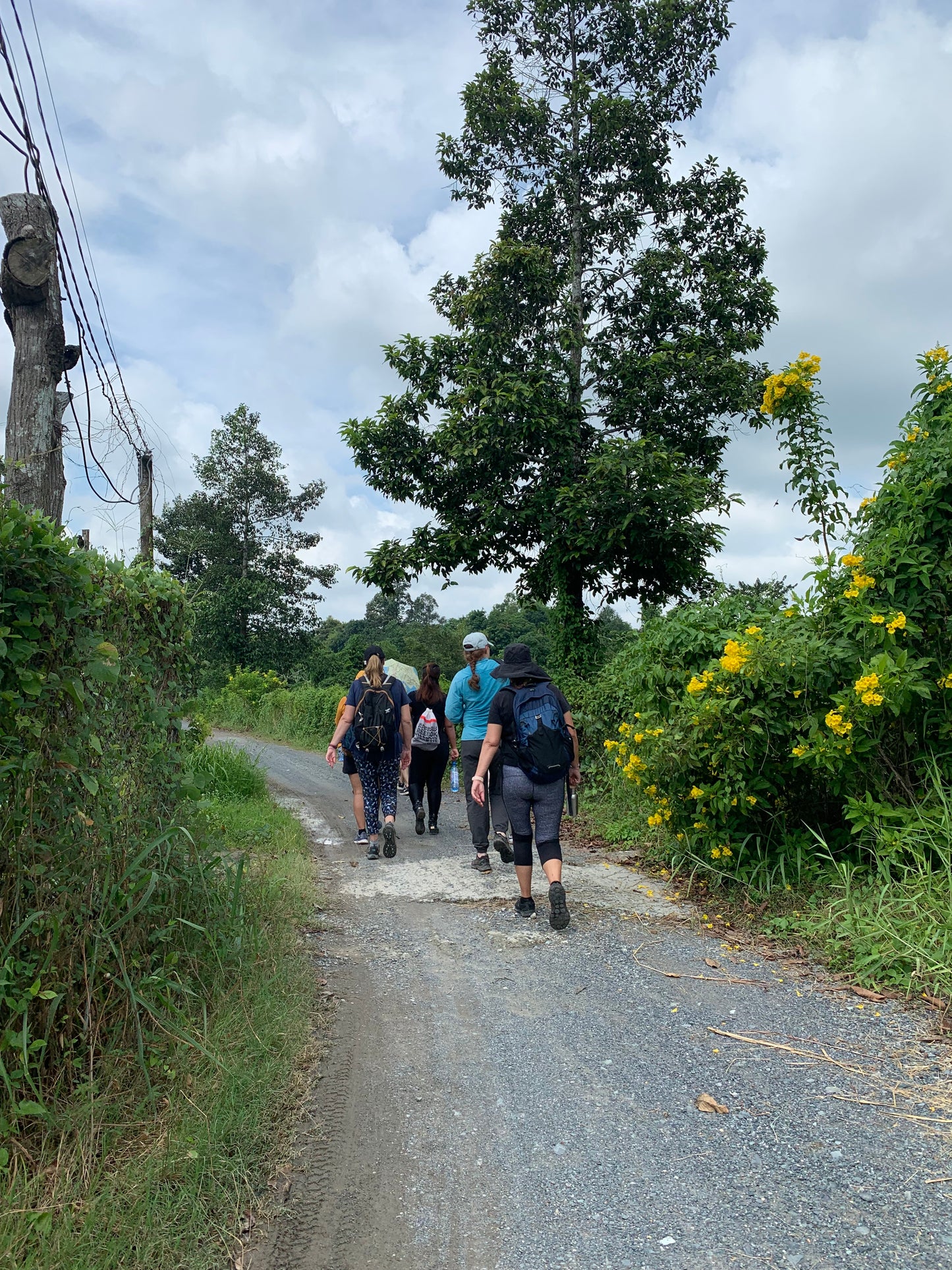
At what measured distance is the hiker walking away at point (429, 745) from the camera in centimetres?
890

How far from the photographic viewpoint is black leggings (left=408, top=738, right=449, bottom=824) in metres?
8.98

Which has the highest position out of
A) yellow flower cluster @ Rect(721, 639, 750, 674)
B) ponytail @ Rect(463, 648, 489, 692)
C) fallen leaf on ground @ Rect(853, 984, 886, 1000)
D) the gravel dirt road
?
ponytail @ Rect(463, 648, 489, 692)

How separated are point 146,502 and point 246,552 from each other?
24.3 meters

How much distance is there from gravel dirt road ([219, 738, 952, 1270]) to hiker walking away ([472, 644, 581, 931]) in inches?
22.8

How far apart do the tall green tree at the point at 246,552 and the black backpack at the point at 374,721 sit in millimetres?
27516

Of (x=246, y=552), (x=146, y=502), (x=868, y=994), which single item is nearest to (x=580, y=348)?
(x=146, y=502)

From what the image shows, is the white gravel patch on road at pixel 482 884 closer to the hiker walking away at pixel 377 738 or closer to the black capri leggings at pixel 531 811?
the hiker walking away at pixel 377 738

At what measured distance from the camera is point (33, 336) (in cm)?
517

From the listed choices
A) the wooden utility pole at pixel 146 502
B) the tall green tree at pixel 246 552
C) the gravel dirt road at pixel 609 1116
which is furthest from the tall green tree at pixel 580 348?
the tall green tree at pixel 246 552

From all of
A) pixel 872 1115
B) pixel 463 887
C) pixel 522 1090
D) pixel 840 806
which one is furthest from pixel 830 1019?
pixel 463 887

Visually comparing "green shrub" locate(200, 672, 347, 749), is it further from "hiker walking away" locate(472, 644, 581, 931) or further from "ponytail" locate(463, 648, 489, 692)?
"hiker walking away" locate(472, 644, 581, 931)

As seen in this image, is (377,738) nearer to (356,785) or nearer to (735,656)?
(356,785)

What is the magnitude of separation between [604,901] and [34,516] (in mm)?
4595

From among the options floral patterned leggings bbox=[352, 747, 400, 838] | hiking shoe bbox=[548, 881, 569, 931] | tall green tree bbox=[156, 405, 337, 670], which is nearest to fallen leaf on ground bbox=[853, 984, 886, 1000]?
hiking shoe bbox=[548, 881, 569, 931]
